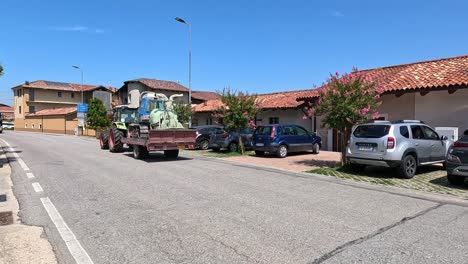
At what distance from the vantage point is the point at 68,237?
16.8 ft

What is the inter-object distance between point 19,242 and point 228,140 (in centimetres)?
1540

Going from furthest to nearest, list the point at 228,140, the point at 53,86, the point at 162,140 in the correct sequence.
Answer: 1. the point at 53,86
2. the point at 228,140
3. the point at 162,140

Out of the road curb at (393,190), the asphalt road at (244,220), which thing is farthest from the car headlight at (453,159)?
the asphalt road at (244,220)

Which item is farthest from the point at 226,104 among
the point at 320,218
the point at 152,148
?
the point at 320,218

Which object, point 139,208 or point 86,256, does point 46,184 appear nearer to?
point 139,208

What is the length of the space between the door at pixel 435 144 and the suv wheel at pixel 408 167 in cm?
108

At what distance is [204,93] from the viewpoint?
5922 cm

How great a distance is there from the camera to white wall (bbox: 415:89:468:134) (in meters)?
15.0

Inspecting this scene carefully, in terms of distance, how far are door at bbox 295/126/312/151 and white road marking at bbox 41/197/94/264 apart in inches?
495

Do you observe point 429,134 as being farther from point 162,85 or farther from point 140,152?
point 162,85

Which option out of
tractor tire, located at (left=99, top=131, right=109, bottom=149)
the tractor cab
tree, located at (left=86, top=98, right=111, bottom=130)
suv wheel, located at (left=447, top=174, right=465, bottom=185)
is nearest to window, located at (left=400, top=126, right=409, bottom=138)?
suv wheel, located at (left=447, top=174, right=465, bottom=185)

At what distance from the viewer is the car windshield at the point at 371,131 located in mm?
10761

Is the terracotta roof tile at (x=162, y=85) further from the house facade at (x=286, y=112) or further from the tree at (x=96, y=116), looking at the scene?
the house facade at (x=286, y=112)

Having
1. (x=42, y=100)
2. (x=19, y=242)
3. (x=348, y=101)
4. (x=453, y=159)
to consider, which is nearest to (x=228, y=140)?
(x=348, y=101)
